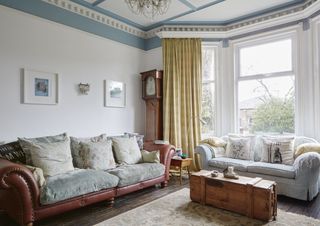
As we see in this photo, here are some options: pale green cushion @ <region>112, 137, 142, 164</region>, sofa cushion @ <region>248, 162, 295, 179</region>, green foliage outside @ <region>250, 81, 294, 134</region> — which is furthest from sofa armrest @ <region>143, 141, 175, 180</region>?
green foliage outside @ <region>250, 81, 294, 134</region>

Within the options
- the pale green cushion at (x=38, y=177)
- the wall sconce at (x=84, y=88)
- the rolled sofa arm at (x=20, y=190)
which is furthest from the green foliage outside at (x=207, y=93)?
the rolled sofa arm at (x=20, y=190)

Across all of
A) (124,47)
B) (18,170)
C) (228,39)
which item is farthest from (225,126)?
(18,170)

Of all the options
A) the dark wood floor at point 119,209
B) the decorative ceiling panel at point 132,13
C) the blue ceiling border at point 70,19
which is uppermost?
the decorative ceiling panel at point 132,13

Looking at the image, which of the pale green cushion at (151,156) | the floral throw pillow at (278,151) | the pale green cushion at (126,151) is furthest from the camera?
the pale green cushion at (151,156)

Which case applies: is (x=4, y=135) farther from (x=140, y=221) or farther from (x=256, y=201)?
(x=256, y=201)

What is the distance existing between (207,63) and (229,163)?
2252 millimetres

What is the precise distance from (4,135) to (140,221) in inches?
86.1

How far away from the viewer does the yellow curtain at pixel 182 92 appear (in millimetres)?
4703

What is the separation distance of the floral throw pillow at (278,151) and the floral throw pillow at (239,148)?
0.90 feet

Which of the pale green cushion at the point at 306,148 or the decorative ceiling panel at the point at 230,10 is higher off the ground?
the decorative ceiling panel at the point at 230,10

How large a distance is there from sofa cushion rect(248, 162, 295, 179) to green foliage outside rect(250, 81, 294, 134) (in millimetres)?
1056

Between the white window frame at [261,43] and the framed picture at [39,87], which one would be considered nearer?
the framed picture at [39,87]

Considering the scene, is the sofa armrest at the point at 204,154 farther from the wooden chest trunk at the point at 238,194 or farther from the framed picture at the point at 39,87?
the framed picture at the point at 39,87

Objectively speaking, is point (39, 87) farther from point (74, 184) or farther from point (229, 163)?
point (229, 163)
